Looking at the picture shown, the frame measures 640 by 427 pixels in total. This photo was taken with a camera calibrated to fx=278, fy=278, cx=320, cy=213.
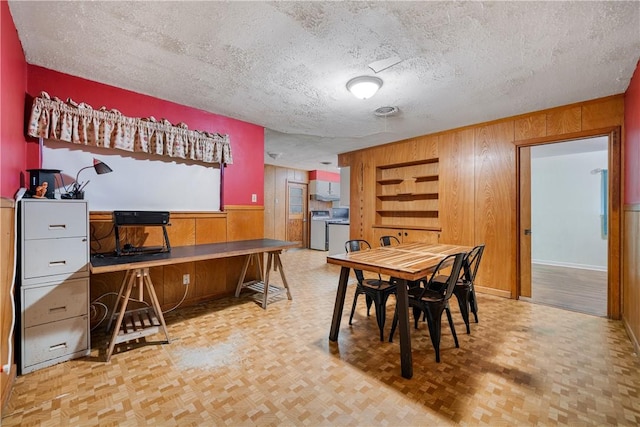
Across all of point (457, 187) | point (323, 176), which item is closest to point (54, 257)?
point (457, 187)

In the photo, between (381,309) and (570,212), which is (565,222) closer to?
(570,212)

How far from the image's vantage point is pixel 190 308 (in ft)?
10.2

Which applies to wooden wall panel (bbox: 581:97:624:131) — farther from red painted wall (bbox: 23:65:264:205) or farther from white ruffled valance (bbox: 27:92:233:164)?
white ruffled valance (bbox: 27:92:233:164)

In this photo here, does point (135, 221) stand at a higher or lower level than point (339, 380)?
higher

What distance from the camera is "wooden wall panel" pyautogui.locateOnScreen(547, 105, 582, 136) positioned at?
304 cm

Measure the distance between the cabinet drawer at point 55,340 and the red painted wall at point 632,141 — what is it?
14.5ft

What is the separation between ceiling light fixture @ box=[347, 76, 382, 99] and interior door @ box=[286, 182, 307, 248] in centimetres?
531

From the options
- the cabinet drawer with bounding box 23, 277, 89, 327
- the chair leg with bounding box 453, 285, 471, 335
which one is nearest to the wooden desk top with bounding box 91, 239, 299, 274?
the cabinet drawer with bounding box 23, 277, 89, 327

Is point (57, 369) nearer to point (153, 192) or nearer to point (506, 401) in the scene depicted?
point (153, 192)

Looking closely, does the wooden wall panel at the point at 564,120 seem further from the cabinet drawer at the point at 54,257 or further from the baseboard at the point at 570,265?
the cabinet drawer at the point at 54,257

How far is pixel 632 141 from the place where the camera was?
2475mm

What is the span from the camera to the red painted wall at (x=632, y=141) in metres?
2.26

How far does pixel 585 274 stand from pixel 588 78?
386 centimetres

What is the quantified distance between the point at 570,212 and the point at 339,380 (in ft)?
19.7
